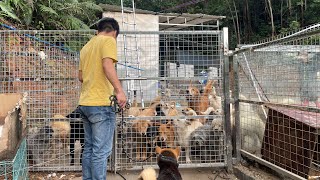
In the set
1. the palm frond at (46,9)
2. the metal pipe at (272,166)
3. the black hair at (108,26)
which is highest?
the palm frond at (46,9)

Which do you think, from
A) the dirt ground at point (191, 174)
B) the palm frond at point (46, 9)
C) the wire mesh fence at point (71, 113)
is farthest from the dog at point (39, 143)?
the palm frond at point (46, 9)

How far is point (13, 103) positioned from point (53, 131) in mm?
1335

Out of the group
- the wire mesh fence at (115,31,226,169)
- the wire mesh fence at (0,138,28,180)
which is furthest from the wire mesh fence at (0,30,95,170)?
the wire mesh fence at (0,138,28,180)

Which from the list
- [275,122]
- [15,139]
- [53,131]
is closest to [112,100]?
[15,139]

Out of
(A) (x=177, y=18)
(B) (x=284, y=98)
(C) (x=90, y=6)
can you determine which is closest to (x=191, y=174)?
(B) (x=284, y=98)

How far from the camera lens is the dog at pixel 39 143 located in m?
4.89

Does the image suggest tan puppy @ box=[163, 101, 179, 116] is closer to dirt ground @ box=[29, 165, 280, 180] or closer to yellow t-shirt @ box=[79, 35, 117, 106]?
dirt ground @ box=[29, 165, 280, 180]

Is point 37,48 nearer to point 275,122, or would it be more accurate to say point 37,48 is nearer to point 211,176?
point 211,176

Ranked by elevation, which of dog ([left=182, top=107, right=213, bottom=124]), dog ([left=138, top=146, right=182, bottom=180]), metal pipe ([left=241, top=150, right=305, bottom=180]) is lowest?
metal pipe ([left=241, top=150, right=305, bottom=180])

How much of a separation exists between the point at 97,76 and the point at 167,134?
2302 millimetres

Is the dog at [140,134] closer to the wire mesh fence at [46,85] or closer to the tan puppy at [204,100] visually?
the wire mesh fence at [46,85]

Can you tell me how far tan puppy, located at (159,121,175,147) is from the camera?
17.3ft

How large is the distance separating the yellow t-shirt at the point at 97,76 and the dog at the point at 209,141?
232 centimetres

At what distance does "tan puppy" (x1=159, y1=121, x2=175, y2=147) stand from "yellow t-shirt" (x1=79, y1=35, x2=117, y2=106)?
199 cm
